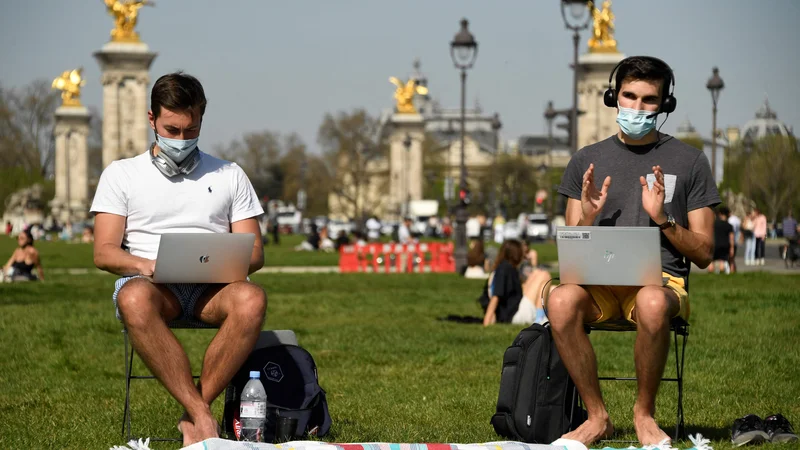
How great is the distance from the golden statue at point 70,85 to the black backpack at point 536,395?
94208 mm

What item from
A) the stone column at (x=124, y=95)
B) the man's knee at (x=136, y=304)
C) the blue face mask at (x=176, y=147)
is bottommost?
the man's knee at (x=136, y=304)

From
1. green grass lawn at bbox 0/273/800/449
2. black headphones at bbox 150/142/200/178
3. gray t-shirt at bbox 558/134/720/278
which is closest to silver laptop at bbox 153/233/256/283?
black headphones at bbox 150/142/200/178

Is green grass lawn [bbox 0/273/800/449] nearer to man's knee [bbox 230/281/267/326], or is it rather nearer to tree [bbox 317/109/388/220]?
man's knee [bbox 230/281/267/326]

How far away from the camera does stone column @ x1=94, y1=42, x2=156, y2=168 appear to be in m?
82.1

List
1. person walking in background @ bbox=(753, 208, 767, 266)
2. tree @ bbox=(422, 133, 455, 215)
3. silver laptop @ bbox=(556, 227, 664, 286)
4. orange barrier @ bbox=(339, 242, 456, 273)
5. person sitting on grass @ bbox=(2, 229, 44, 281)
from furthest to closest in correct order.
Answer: tree @ bbox=(422, 133, 455, 215) → person walking in background @ bbox=(753, 208, 767, 266) → orange barrier @ bbox=(339, 242, 456, 273) → person sitting on grass @ bbox=(2, 229, 44, 281) → silver laptop @ bbox=(556, 227, 664, 286)

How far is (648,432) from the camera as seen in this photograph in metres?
5.91

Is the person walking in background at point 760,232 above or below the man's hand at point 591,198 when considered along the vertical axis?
below

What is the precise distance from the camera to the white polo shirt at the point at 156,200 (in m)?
6.22

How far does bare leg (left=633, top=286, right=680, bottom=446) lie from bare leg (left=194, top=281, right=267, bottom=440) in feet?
5.22

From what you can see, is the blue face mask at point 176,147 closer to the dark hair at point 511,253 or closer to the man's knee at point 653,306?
the man's knee at point 653,306

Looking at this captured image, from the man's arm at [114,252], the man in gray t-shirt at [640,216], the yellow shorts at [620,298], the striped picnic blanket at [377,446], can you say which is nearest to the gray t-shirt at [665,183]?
the man in gray t-shirt at [640,216]

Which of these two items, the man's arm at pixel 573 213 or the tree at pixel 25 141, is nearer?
the man's arm at pixel 573 213


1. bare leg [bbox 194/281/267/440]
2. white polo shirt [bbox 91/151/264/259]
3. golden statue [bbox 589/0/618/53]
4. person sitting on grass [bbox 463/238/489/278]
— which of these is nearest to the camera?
bare leg [bbox 194/281/267/440]

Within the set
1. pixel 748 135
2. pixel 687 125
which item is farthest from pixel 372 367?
pixel 687 125
